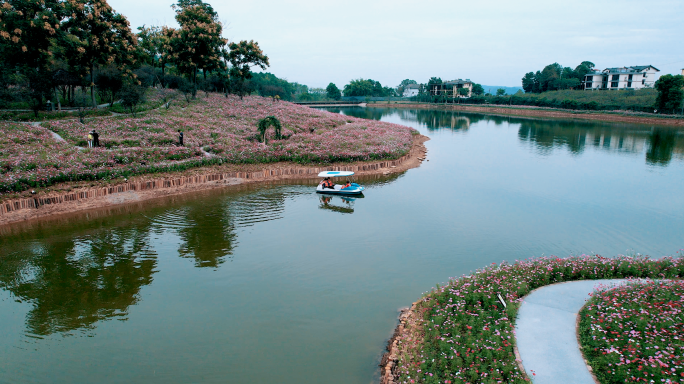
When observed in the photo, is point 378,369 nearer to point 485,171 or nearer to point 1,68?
point 485,171

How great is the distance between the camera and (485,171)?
1599 inches

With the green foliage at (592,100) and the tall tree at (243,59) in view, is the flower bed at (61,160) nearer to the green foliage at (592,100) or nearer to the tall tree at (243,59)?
the tall tree at (243,59)

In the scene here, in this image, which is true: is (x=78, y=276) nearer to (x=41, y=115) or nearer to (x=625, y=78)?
(x=41, y=115)

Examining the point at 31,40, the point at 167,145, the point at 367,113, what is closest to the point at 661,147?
the point at 167,145

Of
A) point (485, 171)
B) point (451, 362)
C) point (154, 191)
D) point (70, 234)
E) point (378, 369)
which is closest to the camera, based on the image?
point (451, 362)

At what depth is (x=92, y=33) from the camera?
42.7m

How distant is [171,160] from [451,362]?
31.9 meters

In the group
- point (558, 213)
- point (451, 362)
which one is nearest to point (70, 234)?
point (451, 362)

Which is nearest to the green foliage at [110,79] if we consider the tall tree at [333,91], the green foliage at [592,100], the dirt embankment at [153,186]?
the dirt embankment at [153,186]

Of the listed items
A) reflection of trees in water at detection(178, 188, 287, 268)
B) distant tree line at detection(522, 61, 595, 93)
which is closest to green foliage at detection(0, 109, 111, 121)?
reflection of trees in water at detection(178, 188, 287, 268)

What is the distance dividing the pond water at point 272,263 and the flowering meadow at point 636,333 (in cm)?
645

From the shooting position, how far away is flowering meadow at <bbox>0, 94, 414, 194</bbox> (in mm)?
28625

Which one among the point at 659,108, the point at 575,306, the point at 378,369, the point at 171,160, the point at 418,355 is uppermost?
the point at 659,108

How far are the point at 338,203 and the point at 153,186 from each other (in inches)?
601
